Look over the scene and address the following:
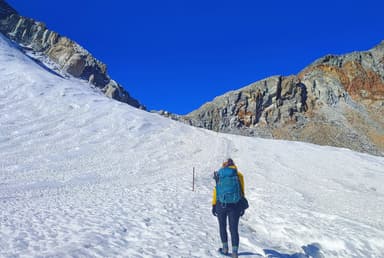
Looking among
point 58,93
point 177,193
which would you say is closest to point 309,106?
point 58,93

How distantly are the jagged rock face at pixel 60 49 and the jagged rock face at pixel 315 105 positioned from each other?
22536 millimetres

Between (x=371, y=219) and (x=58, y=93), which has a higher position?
(x=58, y=93)

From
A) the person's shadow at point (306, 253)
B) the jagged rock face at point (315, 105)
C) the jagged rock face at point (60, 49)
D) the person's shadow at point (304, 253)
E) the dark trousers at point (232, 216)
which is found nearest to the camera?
the dark trousers at point (232, 216)

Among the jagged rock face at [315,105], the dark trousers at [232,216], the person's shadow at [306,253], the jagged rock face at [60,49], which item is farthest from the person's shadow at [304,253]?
the jagged rock face at [60,49]

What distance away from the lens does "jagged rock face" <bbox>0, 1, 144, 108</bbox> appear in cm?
8400

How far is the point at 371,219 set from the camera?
11648mm

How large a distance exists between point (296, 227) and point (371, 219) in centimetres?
340

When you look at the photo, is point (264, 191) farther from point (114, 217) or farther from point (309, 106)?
point (309, 106)

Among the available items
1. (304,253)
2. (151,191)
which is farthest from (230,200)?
(151,191)

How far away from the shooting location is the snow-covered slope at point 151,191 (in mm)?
8102

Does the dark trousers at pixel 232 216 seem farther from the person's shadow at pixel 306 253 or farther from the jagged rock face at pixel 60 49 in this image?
the jagged rock face at pixel 60 49

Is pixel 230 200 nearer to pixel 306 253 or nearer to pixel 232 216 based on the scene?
pixel 232 216

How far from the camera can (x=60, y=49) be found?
291 ft

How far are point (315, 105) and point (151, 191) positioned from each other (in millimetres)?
89543
